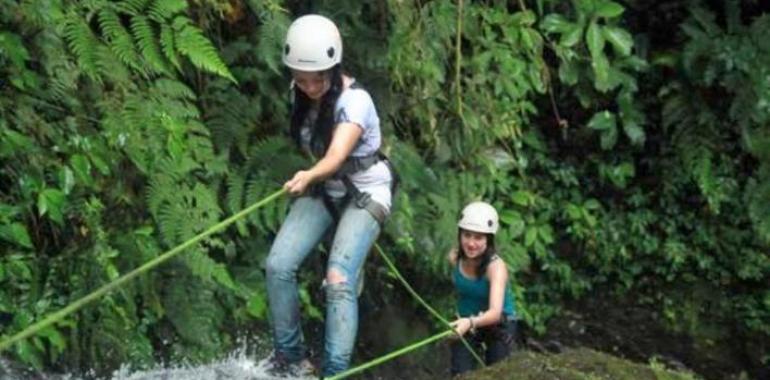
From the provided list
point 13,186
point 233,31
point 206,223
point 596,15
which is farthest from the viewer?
point 596,15

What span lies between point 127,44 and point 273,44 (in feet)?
3.03

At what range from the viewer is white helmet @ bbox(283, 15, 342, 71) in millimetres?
5977

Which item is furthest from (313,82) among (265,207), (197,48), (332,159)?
(265,207)

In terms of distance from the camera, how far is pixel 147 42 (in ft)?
25.2

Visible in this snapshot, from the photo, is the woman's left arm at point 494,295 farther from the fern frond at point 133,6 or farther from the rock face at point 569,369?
the fern frond at point 133,6

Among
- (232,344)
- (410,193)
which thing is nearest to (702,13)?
(410,193)

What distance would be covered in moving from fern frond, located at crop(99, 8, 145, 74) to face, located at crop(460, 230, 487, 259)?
7.12ft

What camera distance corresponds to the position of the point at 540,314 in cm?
1158

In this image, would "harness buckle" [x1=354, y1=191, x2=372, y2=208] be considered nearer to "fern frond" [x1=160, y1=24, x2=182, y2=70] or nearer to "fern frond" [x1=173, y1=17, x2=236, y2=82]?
"fern frond" [x1=173, y1=17, x2=236, y2=82]

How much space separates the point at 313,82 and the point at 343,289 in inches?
40.1

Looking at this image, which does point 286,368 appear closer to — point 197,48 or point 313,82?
point 313,82

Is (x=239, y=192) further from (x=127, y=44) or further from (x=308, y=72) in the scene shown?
(x=308, y=72)

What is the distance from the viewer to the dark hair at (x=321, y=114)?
612 centimetres

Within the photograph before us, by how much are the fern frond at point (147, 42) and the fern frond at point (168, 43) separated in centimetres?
6
